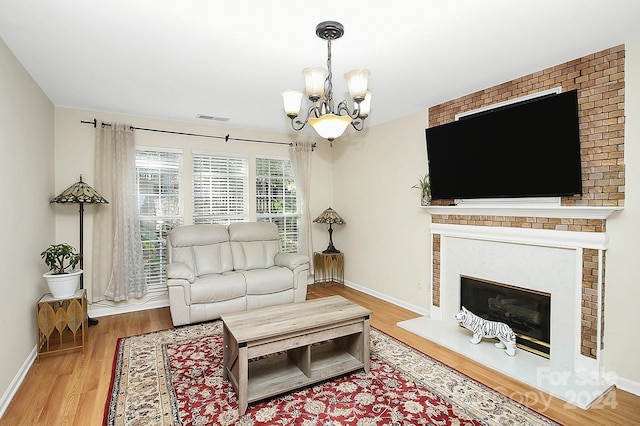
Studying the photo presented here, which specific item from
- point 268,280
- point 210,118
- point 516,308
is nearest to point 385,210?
point 268,280

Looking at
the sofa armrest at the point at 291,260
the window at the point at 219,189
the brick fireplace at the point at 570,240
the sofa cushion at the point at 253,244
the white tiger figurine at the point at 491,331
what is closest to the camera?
the brick fireplace at the point at 570,240

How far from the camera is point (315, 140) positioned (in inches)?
222

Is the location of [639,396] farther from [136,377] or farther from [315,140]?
[315,140]

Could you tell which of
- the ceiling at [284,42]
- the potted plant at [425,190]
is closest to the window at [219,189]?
the ceiling at [284,42]

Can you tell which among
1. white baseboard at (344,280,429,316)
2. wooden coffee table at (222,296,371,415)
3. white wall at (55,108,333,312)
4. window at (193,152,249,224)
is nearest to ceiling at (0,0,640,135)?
white wall at (55,108,333,312)

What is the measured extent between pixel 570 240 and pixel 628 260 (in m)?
0.38

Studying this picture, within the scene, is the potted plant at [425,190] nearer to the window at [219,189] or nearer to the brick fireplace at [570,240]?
the brick fireplace at [570,240]

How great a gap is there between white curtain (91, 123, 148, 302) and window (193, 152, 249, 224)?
84cm

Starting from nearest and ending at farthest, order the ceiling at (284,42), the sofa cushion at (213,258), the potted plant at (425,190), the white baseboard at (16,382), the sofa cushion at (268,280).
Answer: the ceiling at (284,42) < the white baseboard at (16,382) < the potted plant at (425,190) < the sofa cushion at (268,280) < the sofa cushion at (213,258)

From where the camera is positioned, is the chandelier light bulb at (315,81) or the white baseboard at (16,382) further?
the white baseboard at (16,382)

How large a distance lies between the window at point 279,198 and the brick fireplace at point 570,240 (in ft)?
9.17

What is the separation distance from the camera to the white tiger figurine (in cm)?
293

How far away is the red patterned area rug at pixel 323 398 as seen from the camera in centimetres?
211

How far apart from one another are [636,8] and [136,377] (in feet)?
14.0
